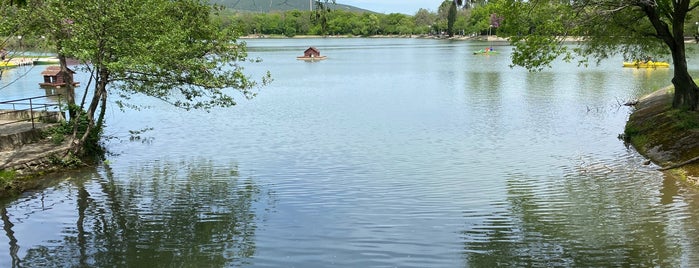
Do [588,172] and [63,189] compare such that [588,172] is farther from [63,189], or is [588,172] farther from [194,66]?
[63,189]

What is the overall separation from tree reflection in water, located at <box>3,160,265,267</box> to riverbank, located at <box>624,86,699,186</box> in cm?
1240

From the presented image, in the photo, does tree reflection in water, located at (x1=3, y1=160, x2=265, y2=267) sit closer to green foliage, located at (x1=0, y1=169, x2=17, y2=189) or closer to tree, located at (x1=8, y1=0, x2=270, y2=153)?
green foliage, located at (x1=0, y1=169, x2=17, y2=189)

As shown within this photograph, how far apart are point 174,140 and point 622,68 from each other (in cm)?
4918

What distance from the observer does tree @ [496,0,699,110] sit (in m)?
21.0

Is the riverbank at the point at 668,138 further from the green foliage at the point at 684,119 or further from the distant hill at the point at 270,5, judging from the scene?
the distant hill at the point at 270,5

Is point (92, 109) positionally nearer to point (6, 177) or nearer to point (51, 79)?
point (6, 177)

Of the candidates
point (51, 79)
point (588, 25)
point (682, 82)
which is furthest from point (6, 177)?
point (51, 79)

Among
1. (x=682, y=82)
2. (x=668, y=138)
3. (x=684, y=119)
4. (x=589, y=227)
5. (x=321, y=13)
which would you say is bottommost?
(x=589, y=227)

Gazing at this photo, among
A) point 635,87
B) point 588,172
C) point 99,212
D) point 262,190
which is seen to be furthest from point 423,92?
point 99,212

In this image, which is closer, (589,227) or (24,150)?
(589,227)

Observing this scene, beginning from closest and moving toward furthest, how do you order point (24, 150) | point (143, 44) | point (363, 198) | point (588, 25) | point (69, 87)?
point (363, 198)
point (143, 44)
point (24, 150)
point (69, 87)
point (588, 25)

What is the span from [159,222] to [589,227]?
9.85 metres

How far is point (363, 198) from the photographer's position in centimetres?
1537

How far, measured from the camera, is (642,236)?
37.9 feet
